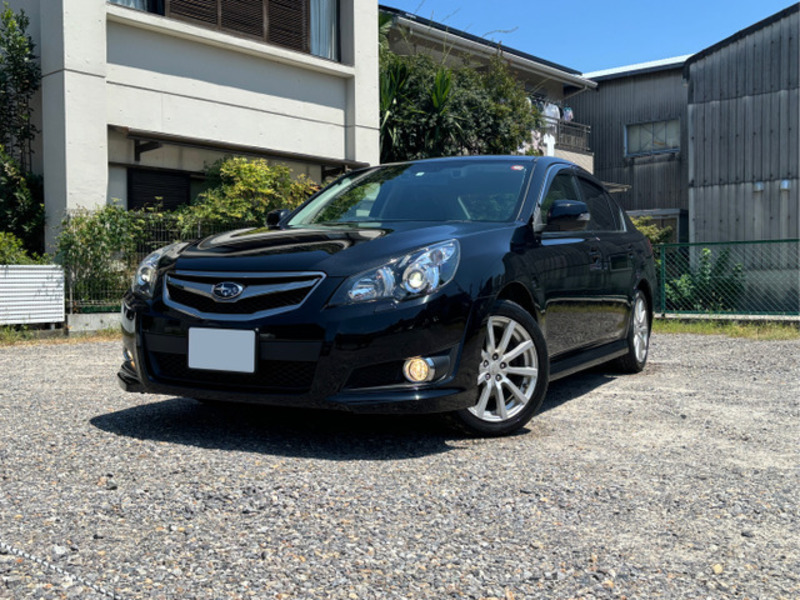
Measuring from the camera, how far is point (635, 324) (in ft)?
21.0

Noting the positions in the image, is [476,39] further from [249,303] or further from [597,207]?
[249,303]

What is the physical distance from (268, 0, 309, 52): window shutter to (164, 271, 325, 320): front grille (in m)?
11.0

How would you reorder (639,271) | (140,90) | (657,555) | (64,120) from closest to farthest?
(657,555)
(639,271)
(64,120)
(140,90)

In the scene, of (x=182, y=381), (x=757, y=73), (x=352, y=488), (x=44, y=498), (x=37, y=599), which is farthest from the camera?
(x=757, y=73)

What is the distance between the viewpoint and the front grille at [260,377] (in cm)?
365

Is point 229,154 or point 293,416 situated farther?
point 229,154

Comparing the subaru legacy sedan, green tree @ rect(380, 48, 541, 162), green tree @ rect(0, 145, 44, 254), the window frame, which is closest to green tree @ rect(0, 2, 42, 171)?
green tree @ rect(0, 145, 44, 254)

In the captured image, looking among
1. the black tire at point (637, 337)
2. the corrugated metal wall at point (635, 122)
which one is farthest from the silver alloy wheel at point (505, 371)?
the corrugated metal wall at point (635, 122)

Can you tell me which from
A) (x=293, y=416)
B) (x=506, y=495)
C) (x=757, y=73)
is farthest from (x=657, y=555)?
(x=757, y=73)

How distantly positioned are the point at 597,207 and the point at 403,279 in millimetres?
2732

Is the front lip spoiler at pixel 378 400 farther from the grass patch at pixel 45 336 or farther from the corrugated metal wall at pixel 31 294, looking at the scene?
the corrugated metal wall at pixel 31 294

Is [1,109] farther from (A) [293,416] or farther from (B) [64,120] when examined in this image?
(A) [293,416]

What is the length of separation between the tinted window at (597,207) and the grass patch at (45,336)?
609cm

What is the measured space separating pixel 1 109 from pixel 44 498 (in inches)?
389
